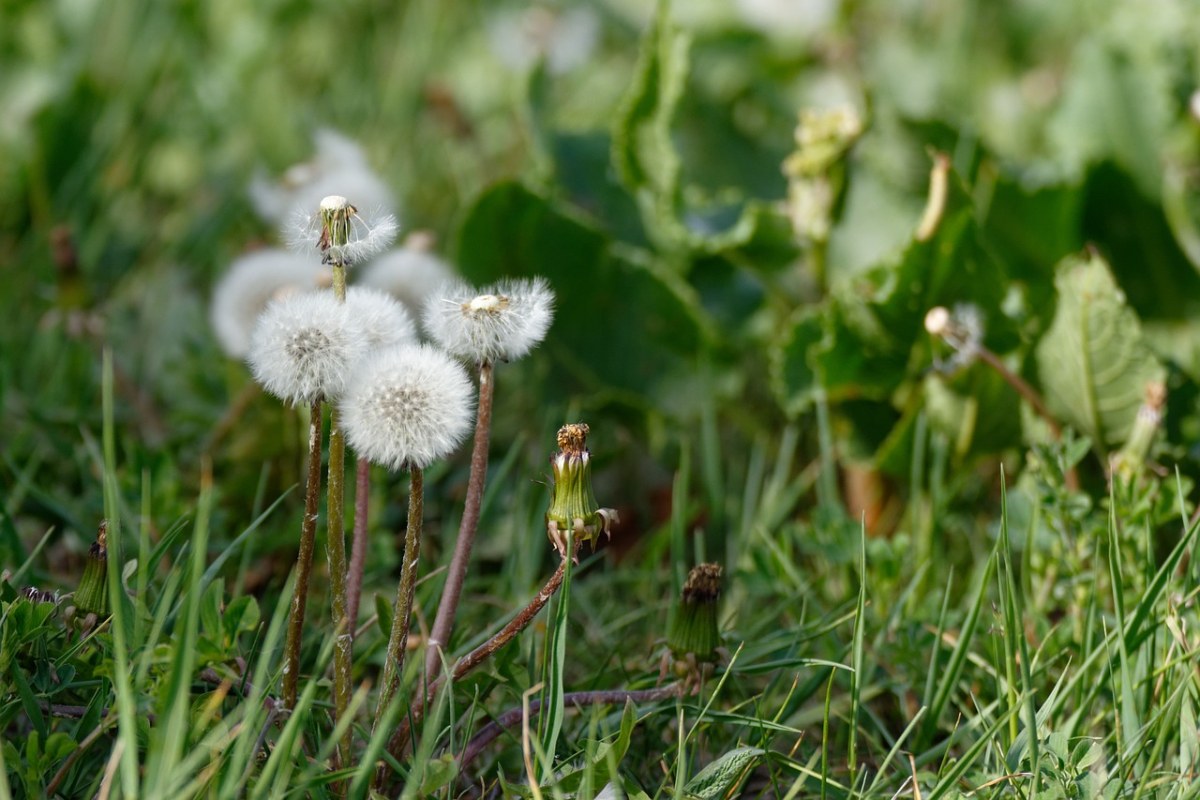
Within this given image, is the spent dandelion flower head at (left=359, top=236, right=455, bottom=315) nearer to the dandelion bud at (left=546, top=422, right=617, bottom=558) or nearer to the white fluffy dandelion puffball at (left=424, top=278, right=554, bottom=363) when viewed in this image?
the white fluffy dandelion puffball at (left=424, top=278, right=554, bottom=363)

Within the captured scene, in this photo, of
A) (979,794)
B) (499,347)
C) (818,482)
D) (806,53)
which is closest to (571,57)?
(806,53)

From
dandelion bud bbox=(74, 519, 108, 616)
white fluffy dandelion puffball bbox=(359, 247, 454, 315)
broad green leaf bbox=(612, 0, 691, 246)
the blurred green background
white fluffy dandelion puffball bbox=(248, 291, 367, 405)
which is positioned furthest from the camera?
broad green leaf bbox=(612, 0, 691, 246)

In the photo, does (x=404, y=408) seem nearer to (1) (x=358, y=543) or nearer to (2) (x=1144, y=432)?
(1) (x=358, y=543)

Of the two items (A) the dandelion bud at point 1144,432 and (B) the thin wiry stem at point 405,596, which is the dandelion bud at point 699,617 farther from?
(A) the dandelion bud at point 1144,432

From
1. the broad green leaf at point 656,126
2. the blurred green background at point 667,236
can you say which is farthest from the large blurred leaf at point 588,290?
the broad green leaf at point 656,126

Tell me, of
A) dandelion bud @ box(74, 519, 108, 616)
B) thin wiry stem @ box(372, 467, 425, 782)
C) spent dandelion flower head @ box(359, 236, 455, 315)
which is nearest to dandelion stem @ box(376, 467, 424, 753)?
thin wiry stem @ box(372, 467, 425, 782)
